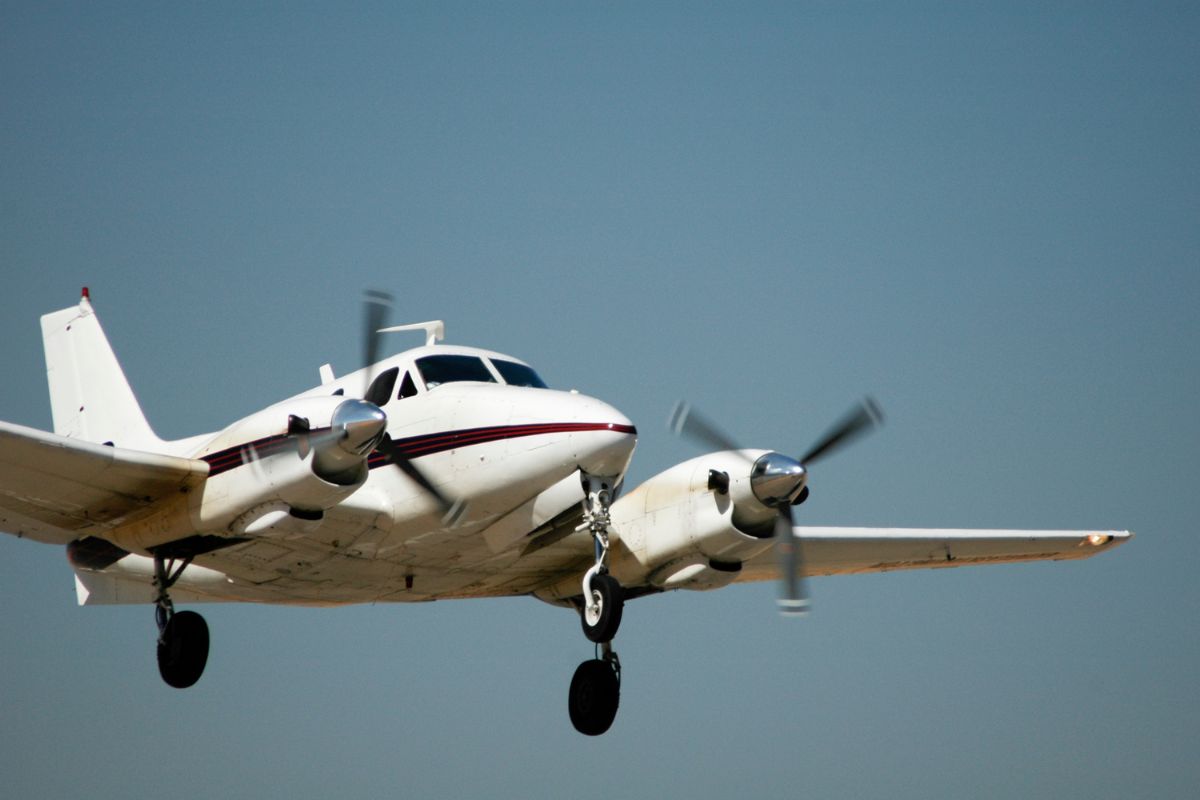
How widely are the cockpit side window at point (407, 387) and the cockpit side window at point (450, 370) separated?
6.2 inches

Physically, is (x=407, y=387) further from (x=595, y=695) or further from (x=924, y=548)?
(x=924, y=548)

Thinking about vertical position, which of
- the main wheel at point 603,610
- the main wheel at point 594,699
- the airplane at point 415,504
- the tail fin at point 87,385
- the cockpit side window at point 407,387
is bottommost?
the main wheel at point 594,699

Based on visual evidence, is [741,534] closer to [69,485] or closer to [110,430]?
[69,485]

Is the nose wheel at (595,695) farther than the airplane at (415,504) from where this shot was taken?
Yes

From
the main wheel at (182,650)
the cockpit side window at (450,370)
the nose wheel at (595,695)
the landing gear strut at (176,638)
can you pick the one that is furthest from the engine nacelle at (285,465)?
the nose wheel at (595,695)

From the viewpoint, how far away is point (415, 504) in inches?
749

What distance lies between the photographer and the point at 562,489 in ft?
61.9

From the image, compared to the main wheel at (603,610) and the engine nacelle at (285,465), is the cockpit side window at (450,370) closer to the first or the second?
the engine nacelle at (285,465)

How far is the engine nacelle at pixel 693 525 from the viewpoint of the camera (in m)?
20.1

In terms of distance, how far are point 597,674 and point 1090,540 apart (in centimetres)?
878

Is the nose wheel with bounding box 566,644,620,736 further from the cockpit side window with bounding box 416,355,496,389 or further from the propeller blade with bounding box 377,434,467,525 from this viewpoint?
the cockpit side window with bounding box 416,355,496,389

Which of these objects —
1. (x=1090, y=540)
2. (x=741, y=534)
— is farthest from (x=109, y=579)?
(x=1090, y=540)

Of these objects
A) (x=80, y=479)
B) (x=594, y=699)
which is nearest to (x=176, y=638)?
(x=80, y=479)

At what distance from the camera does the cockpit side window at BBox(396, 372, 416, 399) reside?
19.4 metres
